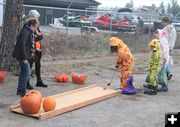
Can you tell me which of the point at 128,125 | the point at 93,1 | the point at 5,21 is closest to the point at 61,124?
the point at 128,125

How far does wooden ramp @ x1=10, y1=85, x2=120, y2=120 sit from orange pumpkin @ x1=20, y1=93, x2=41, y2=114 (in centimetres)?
9

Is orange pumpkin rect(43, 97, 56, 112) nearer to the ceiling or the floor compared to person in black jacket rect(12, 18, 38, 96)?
nearer to the floor

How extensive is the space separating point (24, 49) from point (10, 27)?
308 centimetres

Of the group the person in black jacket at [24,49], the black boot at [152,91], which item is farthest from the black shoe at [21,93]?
the black boot at [152,91]

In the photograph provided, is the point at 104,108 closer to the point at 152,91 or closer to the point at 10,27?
the point at 152,91

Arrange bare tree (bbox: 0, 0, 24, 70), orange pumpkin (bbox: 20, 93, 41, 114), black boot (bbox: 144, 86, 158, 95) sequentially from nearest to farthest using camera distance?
orange pumpkin (bbox: 20, 93, 41, 114), black boot (bbox: 144, 86, 158, 95), bare tree (bbox: 0, 0, 24, 70)

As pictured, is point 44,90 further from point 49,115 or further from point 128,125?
point 128,125

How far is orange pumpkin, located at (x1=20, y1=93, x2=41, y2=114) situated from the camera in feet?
23.7

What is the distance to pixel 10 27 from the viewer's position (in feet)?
37.5

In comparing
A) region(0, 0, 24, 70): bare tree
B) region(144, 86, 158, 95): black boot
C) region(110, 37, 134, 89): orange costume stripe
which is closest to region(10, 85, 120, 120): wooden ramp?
region(110, 37, 134, 89): orange costume stripe

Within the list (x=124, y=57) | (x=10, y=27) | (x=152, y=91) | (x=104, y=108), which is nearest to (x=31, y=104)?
(x=104, y=108)

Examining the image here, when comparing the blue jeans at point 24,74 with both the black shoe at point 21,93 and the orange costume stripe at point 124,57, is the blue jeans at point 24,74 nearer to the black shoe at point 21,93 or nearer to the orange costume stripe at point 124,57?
the black shoe at point 21,93

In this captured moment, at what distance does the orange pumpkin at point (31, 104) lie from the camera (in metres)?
7.22

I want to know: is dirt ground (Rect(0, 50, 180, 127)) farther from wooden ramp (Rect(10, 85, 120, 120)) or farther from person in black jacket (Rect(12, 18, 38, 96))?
person in black jacket (Rect(12, 18, 38, 96))
